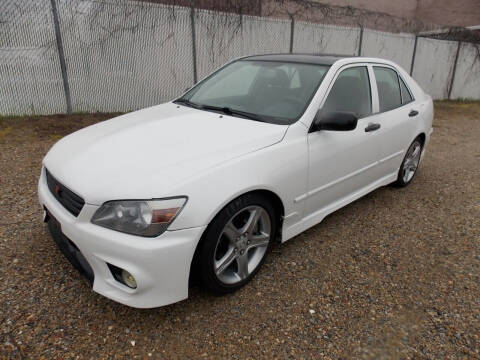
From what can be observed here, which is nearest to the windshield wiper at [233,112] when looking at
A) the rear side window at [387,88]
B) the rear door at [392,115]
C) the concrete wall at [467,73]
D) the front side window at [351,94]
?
the front side window at [351,94]

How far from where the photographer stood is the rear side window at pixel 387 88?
141 inches

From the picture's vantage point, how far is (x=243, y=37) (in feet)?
28.2

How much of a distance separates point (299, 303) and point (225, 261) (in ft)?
2.00

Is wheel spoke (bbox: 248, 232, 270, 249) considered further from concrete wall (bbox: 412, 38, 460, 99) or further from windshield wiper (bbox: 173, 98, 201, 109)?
concrete wall (bbox: 412, 38, 460, 99)

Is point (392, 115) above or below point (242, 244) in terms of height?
above


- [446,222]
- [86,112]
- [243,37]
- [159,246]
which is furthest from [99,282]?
[243,37]

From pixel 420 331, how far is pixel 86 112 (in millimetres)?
6897

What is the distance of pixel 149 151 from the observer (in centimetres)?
231

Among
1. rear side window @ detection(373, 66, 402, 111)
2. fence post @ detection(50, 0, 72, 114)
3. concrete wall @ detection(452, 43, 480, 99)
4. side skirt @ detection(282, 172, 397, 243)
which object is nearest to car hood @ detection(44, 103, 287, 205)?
side skirt @ detection(282, 172, 397, 243)

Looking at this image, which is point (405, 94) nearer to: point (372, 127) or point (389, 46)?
point (372, 127)

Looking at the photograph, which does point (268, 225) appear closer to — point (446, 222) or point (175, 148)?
point (175, 148)

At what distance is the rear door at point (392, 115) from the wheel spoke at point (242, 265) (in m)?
1.94

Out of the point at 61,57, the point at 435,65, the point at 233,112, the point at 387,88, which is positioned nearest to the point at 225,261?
the point at 233,112

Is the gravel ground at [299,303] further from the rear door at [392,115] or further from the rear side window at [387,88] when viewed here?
the rear side window at [387,88]
